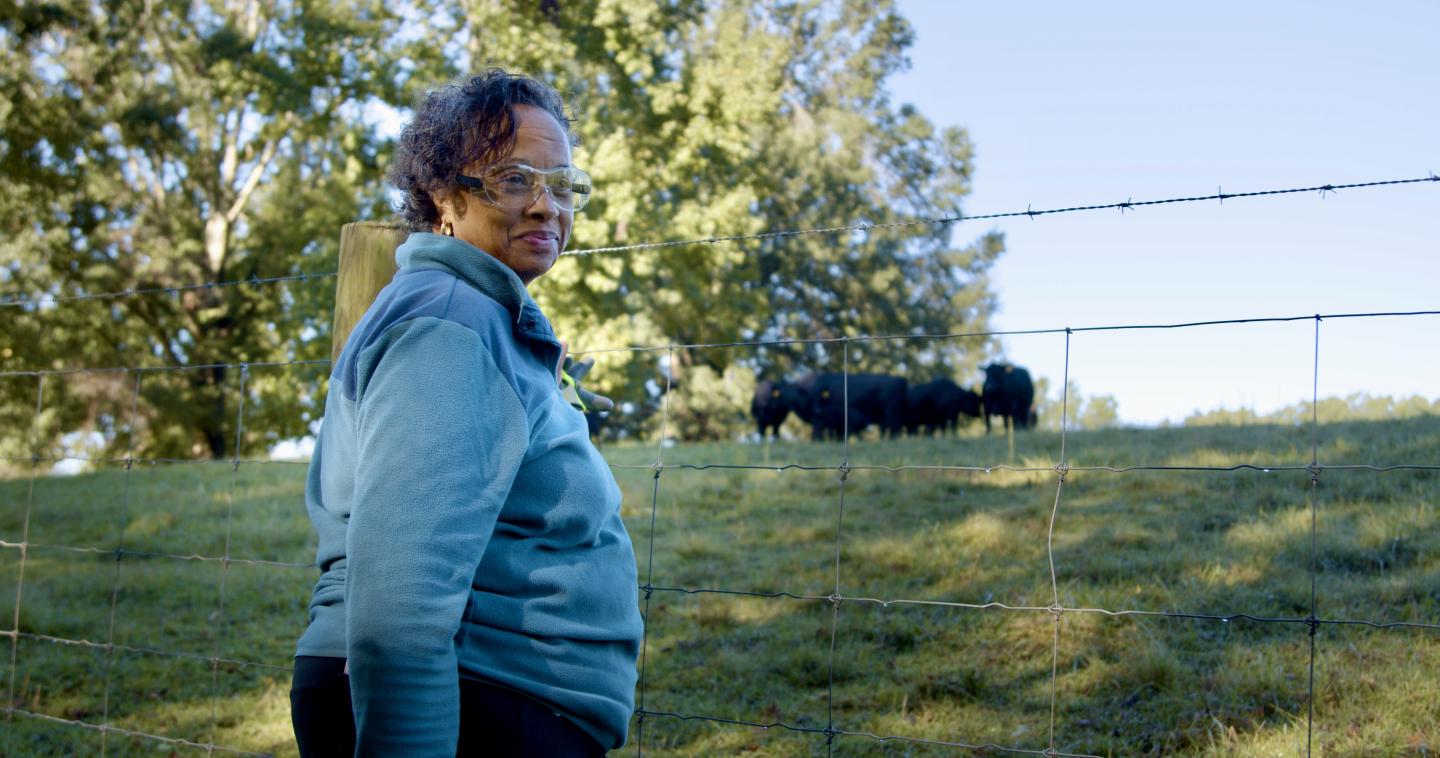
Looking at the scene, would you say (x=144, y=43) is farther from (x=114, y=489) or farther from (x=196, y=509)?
(x=196, y=509)

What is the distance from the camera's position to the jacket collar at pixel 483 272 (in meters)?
1.72

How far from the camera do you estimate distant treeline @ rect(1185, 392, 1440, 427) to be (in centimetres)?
1132

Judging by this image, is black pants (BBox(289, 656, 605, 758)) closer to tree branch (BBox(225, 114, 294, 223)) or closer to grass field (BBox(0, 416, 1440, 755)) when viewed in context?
grass field (BBox(0, 416, 1440, 755))

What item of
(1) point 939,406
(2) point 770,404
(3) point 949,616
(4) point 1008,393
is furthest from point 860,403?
(3) point 949,616

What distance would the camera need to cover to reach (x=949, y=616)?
5773mm

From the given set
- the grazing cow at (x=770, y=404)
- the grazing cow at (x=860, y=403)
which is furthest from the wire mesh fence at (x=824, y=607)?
the grazing cow at (x=770, y=404)

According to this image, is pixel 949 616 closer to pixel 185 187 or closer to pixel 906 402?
pixel 906 402

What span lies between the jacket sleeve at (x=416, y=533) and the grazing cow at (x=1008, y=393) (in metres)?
17.6

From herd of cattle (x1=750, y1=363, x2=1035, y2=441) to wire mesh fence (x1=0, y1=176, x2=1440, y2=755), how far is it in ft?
30.3

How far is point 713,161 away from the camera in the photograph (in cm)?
1927

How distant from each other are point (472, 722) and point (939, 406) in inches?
739

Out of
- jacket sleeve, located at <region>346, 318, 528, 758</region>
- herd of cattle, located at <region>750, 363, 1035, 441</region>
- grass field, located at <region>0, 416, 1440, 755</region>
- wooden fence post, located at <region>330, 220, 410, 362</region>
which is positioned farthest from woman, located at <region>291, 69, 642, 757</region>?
herd of cattle, located at <region>750, 363, 1035, 441</region>

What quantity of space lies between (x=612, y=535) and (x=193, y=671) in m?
5.47

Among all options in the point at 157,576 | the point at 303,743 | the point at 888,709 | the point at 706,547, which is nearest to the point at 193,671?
the point at 157,576
